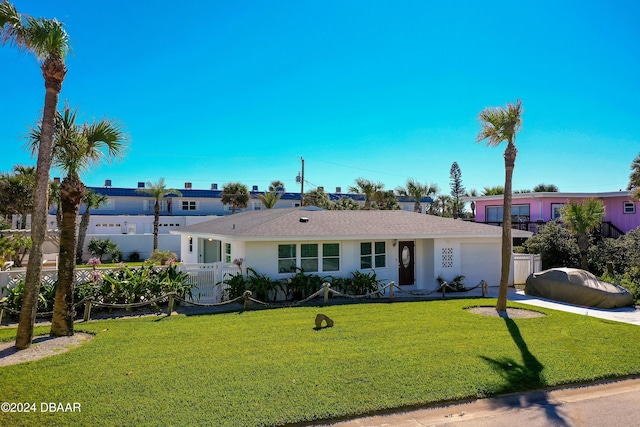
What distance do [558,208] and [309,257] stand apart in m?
Answer: 19.8

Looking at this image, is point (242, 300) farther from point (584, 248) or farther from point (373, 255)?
point (584, 248)

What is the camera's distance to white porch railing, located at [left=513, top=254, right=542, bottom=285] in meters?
21.0

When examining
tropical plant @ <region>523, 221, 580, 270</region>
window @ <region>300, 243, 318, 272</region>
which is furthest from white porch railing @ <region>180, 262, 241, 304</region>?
tropical plant @ <region>523, 221, 580, 270</region>

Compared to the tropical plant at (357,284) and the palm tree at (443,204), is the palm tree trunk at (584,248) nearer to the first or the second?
the tropical plant at (357,284)

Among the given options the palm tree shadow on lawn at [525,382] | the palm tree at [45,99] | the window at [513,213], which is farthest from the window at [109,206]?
the palm tree shadow on lawn at [525,382]

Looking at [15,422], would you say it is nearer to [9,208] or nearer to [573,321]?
[573,321]

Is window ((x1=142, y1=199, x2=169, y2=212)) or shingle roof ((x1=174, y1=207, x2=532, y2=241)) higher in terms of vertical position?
window ((x1=142, y1=199, x2=169, y2=212))

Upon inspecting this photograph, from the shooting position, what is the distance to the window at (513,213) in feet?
102

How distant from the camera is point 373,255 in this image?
18.5 m

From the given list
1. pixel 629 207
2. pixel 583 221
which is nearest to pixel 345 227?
pixel 583 221

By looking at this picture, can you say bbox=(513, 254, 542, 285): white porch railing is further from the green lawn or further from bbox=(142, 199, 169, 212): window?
bbox=(142, 199, 169, 212): window

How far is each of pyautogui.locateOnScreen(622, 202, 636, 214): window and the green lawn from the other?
66.0ft

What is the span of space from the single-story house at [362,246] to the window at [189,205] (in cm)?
2452

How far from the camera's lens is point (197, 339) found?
9.95m
